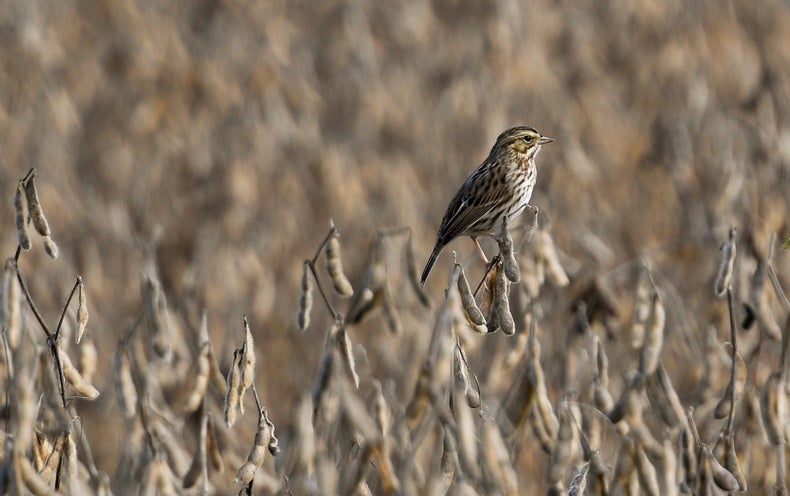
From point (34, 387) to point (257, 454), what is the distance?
49 cm

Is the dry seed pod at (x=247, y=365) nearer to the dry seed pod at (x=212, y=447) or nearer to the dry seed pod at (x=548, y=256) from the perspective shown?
the dry seed pod at (x=212, y=447)

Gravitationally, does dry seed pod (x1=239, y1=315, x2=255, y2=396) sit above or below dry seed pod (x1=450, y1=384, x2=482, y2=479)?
above

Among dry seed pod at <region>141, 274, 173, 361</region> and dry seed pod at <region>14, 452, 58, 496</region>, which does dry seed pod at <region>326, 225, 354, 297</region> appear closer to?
dry seed pod at <region>141, 274, 173, 361</region>

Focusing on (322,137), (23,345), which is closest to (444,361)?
(23,345)

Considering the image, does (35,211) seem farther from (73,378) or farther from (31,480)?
(31,480)

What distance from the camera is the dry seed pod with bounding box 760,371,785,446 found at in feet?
9.75

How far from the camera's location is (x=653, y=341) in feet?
9.84

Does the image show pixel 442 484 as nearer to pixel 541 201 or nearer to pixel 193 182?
pixel 541 201

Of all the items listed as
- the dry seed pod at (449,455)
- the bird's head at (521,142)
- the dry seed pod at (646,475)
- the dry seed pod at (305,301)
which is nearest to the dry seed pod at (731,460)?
the dry seed pod at (646,475)

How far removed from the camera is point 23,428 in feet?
7.33

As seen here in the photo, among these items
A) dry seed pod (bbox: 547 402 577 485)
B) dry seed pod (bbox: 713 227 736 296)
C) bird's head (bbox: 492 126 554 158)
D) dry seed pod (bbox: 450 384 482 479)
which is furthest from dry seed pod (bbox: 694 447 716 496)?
bird's head (bbox: 492 126 554 158)

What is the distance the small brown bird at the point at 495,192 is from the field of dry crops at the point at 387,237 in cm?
16

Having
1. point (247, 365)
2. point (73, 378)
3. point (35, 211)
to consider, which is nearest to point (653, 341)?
point (247, 365)

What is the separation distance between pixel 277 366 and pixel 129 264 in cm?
118
